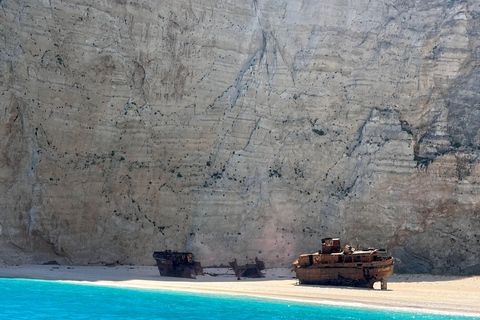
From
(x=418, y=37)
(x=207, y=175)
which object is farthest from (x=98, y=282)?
(x=418, y=37)

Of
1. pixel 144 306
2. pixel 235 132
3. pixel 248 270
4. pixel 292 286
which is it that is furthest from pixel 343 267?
pixel 235 132

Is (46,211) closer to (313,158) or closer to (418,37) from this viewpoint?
(313,158)

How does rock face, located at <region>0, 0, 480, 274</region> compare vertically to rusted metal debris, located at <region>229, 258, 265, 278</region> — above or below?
above

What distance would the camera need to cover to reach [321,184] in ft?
125

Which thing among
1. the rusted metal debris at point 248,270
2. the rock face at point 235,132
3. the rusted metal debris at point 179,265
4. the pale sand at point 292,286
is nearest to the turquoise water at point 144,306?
the pale sand at point 292,286

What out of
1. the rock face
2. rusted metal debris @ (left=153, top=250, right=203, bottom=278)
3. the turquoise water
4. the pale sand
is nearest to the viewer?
the turquoise water

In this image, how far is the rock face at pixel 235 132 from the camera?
36.3 meters

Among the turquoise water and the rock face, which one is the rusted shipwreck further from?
the rock face

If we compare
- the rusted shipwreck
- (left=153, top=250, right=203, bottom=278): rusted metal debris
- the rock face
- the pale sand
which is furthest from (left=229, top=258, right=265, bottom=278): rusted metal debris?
the rusted shipwreck

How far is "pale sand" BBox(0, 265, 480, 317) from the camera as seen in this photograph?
24.5 metres

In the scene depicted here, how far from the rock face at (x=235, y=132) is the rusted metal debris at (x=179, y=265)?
256cm

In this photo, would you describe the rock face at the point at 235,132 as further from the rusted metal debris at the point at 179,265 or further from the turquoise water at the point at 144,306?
the turquoise water at the point at 144,306

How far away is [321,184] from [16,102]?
19.4 m

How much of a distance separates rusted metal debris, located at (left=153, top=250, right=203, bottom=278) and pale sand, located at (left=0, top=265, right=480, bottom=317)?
54cm
